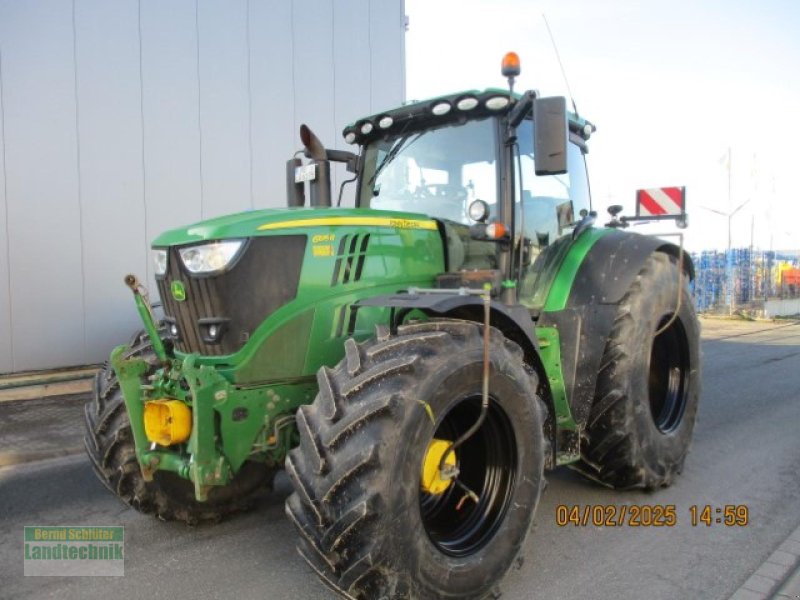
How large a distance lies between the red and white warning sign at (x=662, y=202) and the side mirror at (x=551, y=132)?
2.55m

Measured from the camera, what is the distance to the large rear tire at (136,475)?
12.4 feet

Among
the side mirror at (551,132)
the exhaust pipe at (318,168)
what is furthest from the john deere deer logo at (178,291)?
the side mirror at (551,132)

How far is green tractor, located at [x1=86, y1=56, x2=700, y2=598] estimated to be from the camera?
Result: 278 cm

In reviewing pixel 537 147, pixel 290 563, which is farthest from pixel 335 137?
pixel 290 563

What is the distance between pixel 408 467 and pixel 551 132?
1.94 m

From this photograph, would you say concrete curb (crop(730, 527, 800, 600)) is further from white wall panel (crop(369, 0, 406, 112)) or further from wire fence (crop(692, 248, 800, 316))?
wire fence (crop(692, 248, 800, 316))

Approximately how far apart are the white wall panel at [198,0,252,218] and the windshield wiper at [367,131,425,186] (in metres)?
5.61

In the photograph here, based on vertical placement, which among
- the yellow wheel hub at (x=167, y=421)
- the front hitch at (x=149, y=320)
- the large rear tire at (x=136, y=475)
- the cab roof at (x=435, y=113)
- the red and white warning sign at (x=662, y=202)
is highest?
the cab roof at (x=435, y=113)

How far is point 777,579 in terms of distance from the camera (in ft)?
11.4

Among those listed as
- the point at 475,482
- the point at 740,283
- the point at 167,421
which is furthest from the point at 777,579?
the point at 740,283

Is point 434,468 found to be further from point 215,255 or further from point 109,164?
point 109,164

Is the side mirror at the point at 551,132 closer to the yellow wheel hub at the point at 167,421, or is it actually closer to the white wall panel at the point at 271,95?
the yellow wheel hub at the point at 167,421

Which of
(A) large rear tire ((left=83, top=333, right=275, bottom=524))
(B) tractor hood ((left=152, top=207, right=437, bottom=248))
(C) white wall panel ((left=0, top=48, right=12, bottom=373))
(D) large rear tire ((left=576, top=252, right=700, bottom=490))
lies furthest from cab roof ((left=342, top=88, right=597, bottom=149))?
(C) white wall panel ((left=0, top=48, right=12, bottom=373))

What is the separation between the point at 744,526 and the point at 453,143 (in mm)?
2925
